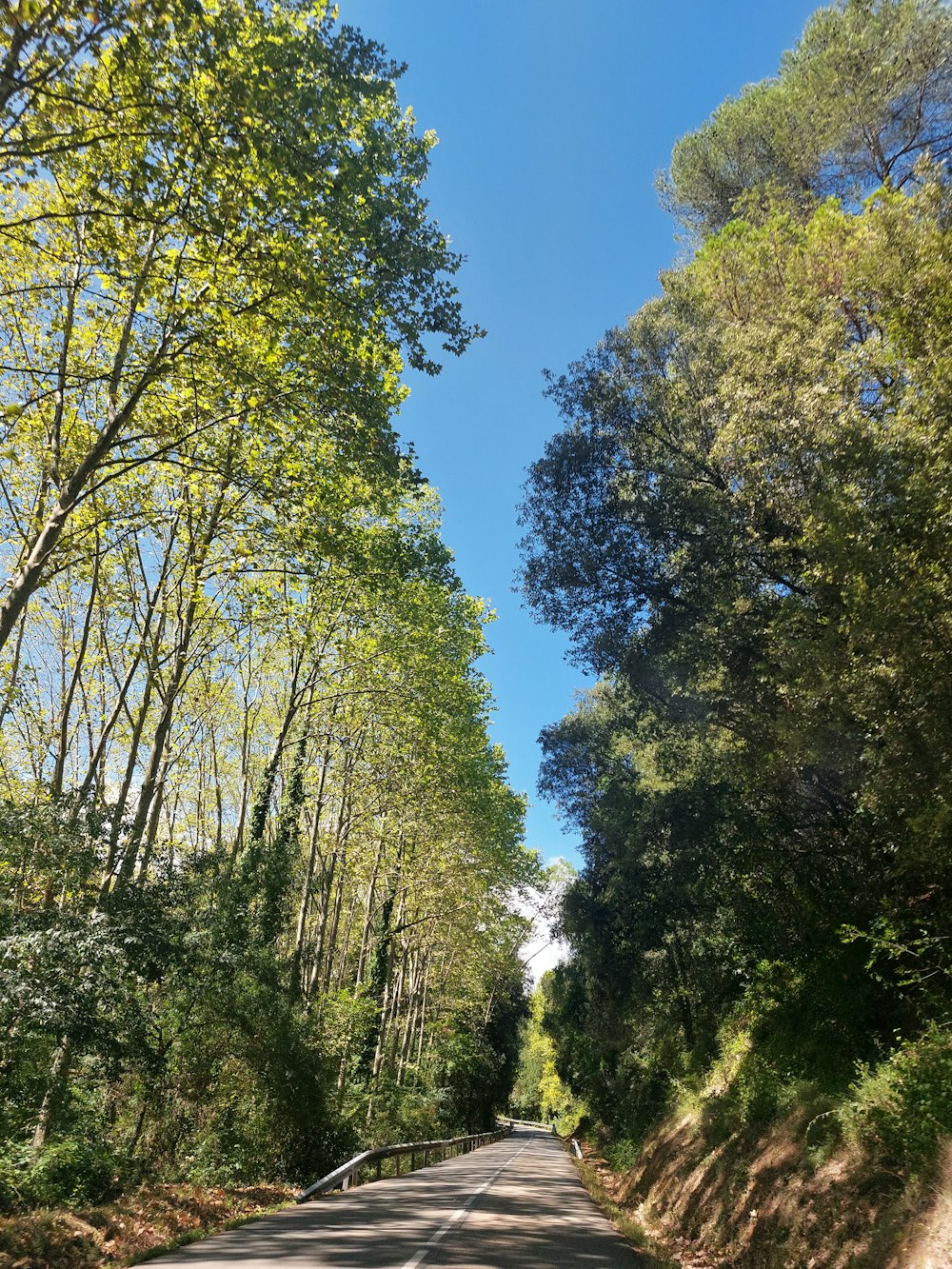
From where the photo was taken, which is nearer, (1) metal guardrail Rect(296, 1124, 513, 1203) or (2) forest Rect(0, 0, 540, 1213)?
(2) forest Rect(0, 0, 540, 1213)

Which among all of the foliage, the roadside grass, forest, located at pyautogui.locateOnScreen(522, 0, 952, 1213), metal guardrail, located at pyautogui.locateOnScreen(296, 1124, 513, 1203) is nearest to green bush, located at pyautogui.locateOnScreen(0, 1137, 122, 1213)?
metal guardrail, located at pyautogui.locateOnScreen(296, 1124, 513, 1203)

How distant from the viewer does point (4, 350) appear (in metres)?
10.8

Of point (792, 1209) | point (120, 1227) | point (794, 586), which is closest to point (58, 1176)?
point (120, 1227)

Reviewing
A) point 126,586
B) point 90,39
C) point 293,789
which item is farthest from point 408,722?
point 90,39

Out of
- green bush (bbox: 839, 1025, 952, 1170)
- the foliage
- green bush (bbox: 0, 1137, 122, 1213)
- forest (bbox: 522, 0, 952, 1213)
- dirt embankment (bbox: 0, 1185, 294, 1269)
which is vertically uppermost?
forest (bbox: 522, 0, 952, 1213)

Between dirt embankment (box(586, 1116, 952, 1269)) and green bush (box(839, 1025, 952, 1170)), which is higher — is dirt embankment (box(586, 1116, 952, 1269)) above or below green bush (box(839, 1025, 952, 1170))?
below

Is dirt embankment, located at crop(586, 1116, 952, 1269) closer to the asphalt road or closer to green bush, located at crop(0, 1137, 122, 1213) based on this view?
the asphalt road

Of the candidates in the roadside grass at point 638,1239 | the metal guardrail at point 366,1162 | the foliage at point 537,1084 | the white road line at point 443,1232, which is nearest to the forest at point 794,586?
the roadside grass at point 638,1239

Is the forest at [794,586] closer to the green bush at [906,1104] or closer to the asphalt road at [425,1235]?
the green bush at [906,1104]

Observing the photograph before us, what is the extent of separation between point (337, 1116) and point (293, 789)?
7.02 metres

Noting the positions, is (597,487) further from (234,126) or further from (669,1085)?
(669,1085)

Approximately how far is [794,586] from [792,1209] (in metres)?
8.20

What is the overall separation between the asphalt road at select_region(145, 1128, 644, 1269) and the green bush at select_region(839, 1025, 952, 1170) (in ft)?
9.11

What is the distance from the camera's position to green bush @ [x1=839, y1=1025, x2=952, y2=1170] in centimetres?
639
